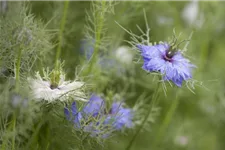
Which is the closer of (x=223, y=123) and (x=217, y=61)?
(x=223, y=123)

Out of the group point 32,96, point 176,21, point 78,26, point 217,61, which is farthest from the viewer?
point 217,61

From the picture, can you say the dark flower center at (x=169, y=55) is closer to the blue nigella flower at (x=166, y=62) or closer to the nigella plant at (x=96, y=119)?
the blue nigella flower at (x=166, y=62)

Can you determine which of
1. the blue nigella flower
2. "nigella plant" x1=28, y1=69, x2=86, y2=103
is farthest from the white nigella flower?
the blue nigella flower

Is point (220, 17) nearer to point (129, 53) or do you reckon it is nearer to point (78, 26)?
point (129, 53)

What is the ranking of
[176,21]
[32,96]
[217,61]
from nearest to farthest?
[32,96] → [176,21] → [217,61]

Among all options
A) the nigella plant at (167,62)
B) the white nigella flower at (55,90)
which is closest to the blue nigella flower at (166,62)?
the nigella plant at (167,62)

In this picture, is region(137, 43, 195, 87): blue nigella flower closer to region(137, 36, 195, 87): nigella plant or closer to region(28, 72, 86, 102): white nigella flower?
region(137, 36, 195, 87): nigella plant

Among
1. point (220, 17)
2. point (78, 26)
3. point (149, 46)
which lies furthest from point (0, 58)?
point (220, 17)

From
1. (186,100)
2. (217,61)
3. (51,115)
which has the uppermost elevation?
(217,61)
